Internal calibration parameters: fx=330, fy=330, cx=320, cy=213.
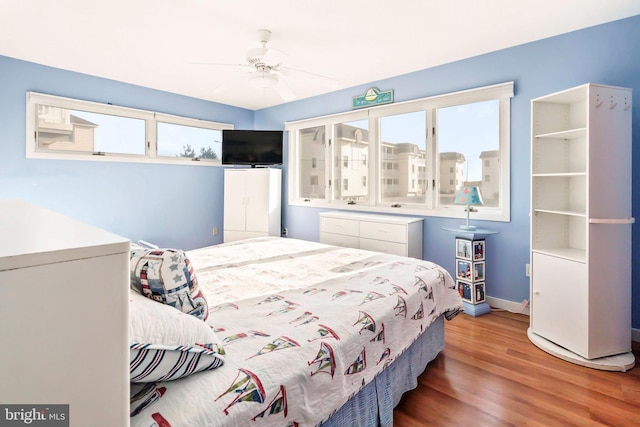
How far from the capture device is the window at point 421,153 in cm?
338

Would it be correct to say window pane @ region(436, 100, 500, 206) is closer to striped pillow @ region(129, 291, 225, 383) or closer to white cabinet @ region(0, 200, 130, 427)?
striped pillow @ region(129, 291, 225, 383)

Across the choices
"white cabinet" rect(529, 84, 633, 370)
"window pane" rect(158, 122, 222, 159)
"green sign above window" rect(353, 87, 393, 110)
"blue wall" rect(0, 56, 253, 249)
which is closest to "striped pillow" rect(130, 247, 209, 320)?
"white cabinet" rect(529, 84, 633, 370)

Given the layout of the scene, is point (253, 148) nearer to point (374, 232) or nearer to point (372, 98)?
point (372, 98)

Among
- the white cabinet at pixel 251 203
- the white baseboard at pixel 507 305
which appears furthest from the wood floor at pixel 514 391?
the white cabinet at pixel 251 203

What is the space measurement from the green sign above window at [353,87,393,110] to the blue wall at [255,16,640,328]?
76 mm

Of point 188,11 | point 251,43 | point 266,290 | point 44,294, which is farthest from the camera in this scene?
point 251,43

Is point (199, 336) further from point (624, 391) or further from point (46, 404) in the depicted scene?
point (624, 391)

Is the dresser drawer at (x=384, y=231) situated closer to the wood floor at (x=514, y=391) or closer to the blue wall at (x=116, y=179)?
the wood floor at (x=514, y=391)

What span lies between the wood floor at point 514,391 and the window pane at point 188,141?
431 cm

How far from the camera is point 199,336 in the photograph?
3.43 feet

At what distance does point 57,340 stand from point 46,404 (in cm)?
10

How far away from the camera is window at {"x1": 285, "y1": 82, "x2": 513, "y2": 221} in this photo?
3.38m

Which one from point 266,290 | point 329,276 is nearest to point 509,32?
point 329,276

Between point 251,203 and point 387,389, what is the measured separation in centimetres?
377
